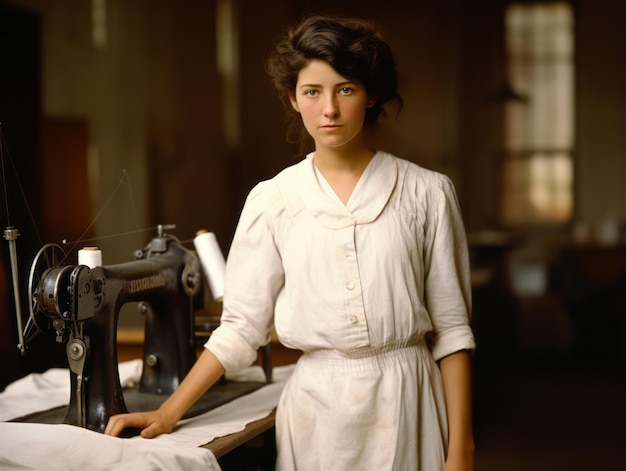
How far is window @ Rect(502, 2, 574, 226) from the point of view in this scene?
5328 mm

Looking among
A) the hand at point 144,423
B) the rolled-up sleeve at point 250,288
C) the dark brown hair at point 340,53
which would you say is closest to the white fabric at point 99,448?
the hand at point 144,423

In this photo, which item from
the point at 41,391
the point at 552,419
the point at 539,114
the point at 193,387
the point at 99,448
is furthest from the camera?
the point at 539,114

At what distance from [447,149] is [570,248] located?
1.26m

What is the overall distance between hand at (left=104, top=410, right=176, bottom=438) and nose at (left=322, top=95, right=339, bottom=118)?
624 mm

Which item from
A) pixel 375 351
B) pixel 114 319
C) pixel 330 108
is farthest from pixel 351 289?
pixel 114 319

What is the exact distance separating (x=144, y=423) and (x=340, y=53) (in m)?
0.75

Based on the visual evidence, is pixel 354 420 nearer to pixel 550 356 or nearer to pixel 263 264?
pixel 263 264

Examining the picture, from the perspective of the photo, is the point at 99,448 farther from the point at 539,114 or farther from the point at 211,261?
the point at 539,114

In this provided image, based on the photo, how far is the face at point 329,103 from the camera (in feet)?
5.20

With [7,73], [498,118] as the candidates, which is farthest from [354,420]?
[498,118]

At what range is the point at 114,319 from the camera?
166 centimetres

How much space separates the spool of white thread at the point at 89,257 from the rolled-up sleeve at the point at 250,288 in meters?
0.26

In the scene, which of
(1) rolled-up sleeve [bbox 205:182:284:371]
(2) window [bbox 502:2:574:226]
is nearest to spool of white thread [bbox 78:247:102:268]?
(1) rolled-up sleeve [bbox 205:182:284:371]

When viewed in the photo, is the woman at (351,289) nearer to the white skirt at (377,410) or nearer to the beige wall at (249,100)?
the white skirt at (377,410)
